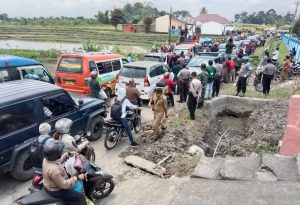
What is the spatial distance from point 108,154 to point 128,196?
213 centimetres

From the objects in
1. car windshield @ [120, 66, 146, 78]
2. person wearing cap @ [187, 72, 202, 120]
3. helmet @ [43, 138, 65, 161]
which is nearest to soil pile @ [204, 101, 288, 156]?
person wearing cap @ [187, 72, 202, 120]

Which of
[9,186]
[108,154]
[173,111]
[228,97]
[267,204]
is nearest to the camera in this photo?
[267,204]

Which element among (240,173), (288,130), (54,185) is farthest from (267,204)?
(54,185)

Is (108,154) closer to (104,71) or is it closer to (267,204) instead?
(267,204)

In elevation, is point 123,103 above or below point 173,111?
above

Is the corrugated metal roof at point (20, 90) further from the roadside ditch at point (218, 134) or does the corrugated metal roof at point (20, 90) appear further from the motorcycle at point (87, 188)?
the roadside ditch at point (218, 134)

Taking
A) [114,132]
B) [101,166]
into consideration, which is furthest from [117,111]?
[101,166]

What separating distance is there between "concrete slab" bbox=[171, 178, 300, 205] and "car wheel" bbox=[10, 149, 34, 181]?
9.94ft

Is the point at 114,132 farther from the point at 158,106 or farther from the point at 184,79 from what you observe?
the point at 184,79

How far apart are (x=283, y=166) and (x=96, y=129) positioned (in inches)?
188

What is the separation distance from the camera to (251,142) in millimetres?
8031

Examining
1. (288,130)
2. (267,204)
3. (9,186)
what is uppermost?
(288,130)

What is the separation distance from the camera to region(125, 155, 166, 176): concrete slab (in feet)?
21.6

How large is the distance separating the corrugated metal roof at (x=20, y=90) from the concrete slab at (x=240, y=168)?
3943mm
